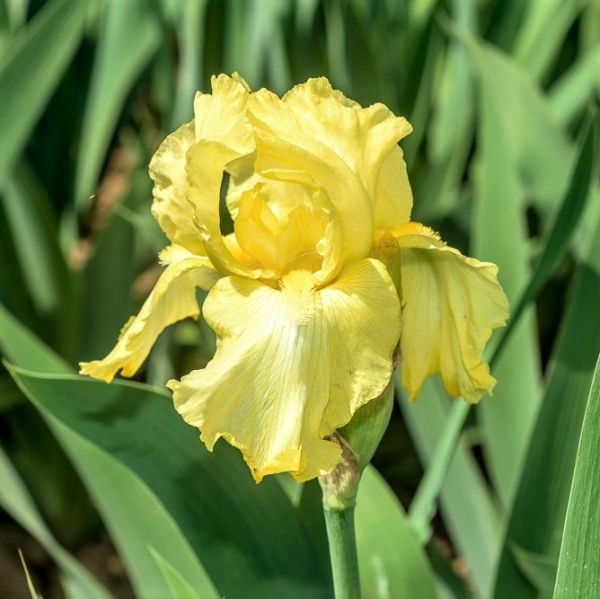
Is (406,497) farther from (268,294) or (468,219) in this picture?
(268,294)

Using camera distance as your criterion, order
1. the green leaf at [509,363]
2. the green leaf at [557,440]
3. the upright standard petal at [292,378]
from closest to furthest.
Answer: the upright standard petal at [292,378] → the green leaf at [557,440] → the green leaf at [509,363]

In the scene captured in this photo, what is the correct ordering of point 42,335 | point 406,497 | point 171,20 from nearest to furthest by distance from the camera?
point 42,335, point 406,497, point 171,20

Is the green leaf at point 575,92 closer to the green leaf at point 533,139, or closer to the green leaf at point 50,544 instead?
the green leaf at point 533,139

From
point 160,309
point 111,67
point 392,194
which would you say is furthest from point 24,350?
point 111,67

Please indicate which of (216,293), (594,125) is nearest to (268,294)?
Result: (216,293)

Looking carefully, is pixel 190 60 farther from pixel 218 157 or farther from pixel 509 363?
pixel 218 157

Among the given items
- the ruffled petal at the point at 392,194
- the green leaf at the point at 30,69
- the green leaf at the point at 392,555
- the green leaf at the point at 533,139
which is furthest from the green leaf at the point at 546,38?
the ruffled petal at the point at 392,194

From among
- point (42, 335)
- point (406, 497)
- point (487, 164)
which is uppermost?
point (487, 164)
